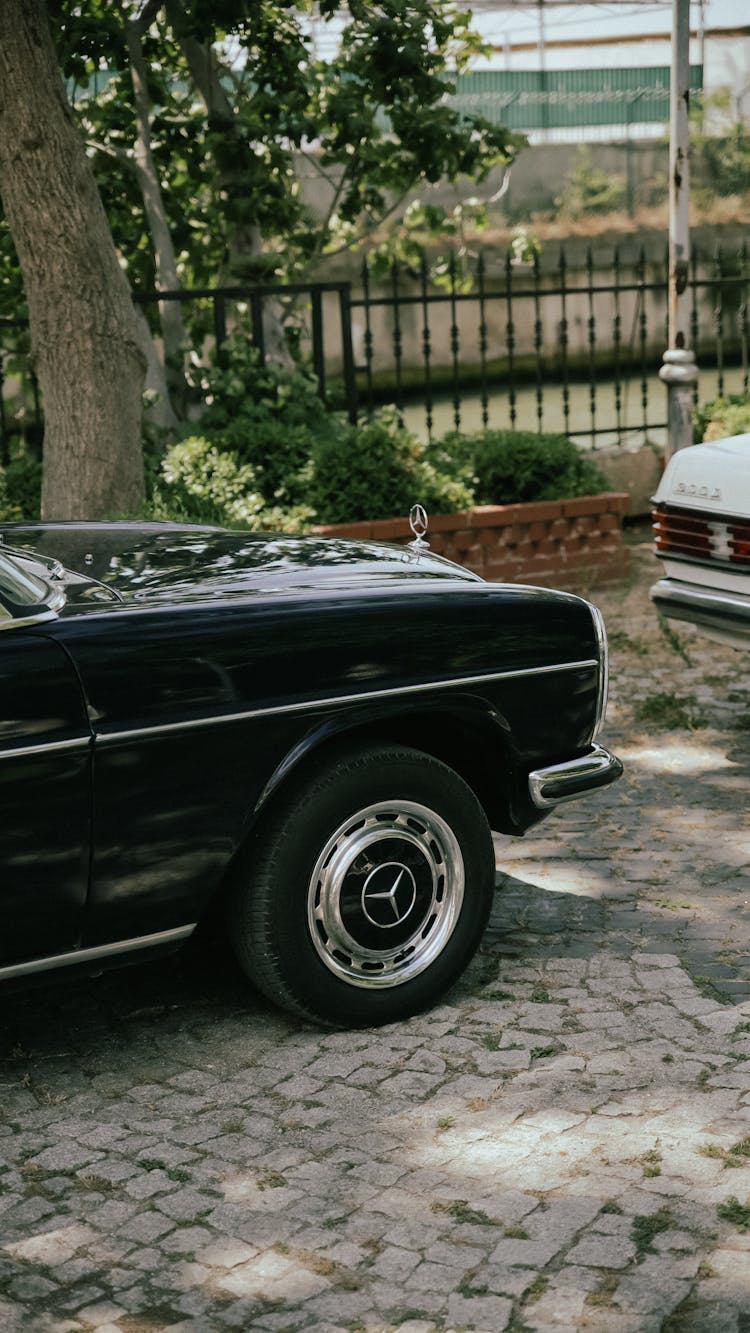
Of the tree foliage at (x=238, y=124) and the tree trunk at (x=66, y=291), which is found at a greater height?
the tree foliage at (x=238, y=124)

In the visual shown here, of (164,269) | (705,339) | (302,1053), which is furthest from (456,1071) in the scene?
(705,339)

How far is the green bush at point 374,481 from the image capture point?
9.04 metres

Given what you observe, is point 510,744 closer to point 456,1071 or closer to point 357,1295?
point 456,1071

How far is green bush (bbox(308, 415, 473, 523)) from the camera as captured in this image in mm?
9039

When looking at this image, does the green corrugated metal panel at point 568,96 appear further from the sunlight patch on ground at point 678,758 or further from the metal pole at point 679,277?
the sunlight patch on ground at point 678,758

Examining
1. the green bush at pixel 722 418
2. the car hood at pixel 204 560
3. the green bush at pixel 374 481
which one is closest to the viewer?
the car hood at pixel 204 560

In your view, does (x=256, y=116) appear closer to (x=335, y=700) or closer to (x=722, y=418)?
(x=722, y=418)

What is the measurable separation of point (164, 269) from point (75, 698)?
802 cm

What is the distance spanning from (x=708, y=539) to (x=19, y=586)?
3.48 meters

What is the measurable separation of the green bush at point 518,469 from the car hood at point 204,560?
479 cm

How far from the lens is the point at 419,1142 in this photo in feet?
11.6

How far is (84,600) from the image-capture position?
378 centimetres

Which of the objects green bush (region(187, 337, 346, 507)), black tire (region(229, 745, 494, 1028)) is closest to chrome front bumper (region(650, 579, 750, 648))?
Answer: black tire (region(229, 745, 494, 1028))

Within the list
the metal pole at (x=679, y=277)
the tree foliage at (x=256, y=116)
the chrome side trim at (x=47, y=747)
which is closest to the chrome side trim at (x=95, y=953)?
the chrome side trim at (x=47, y=747)
